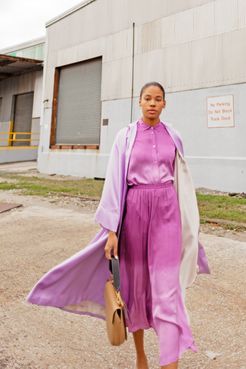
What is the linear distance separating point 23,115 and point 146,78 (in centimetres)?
1412

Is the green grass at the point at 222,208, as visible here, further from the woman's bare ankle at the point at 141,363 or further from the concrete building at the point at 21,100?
the concrete building at the point at 21,100

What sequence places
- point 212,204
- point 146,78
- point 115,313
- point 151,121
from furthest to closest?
point 146,78 < point 212,204 < point 151,121 < point 115,313

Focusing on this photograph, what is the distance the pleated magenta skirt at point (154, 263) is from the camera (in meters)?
1.92

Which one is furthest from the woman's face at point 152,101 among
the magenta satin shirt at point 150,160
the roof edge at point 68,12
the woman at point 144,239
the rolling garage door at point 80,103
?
the roof edge at point 68,12

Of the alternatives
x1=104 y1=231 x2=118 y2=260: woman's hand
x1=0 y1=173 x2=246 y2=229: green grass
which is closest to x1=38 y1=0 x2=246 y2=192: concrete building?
x1=0 y1=173 x2=246 y2=229: green grass

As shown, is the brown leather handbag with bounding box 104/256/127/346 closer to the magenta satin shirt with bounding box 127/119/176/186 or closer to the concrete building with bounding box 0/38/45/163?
the magenta satin shirt with bounding box 127/119/176/186

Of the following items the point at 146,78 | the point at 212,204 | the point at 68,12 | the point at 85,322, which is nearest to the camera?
the point at 85,322

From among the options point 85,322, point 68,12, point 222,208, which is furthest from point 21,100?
point 85,322

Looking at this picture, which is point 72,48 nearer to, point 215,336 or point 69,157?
point 69,157

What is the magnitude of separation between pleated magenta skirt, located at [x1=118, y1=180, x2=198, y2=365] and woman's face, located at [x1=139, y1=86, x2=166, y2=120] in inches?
17.9

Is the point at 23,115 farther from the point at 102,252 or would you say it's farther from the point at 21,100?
the point at 102,252

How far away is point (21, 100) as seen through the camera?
24.8 m

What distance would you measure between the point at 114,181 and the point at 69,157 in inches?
563

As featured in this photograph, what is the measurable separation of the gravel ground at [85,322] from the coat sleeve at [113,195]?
3.29 feet
